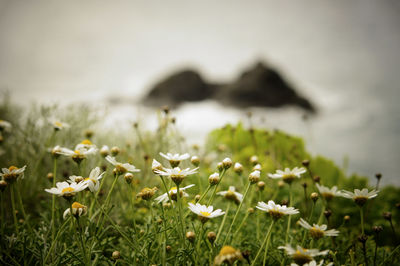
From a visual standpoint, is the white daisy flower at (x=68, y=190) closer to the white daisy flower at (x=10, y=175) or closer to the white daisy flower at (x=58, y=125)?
the white daisy flower at (x=10, y=175)

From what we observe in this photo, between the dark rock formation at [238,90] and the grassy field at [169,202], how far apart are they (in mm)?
4121

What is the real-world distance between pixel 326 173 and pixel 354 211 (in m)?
0.53

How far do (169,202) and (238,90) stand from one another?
21.0 feet

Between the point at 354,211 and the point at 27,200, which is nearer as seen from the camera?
the point at 27,200

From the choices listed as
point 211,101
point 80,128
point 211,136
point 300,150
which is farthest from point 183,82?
point 80,128

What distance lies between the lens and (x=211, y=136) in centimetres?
312

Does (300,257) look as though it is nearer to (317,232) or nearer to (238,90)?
(317,232)

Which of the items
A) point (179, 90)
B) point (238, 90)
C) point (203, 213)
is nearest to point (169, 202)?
point (203, 213)

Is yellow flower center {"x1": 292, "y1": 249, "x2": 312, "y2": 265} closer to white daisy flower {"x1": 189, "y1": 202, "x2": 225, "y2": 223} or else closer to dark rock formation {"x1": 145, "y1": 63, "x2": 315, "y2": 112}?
white daisy flower {"x1": 189, "y1": 202, "x2": 225, "y2": 223}

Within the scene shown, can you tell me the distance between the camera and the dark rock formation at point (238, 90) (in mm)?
Answer: 6914

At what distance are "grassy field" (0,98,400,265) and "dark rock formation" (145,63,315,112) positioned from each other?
4.12m

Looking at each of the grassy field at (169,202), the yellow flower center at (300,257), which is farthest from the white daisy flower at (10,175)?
the yellow flower center at (300,257)

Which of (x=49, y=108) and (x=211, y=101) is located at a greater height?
(x=49, y=108)

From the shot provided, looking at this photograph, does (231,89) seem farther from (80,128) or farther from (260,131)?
(80,128)
